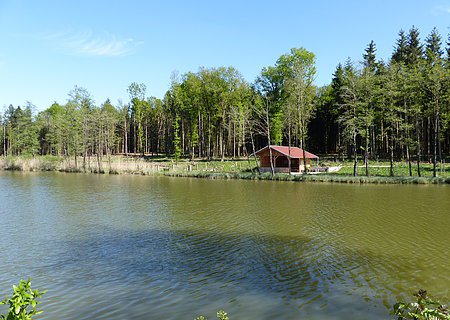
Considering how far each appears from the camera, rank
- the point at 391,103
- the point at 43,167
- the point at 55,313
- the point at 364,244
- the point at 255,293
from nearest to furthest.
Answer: the point at 55,313
the point at 255,293
the point at 364,244
the point at 391,103
the point at 43,167

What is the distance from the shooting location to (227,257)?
38.8 feet

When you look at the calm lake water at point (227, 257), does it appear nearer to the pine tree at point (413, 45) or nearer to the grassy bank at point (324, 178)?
the grassy bank at point (324, 178)

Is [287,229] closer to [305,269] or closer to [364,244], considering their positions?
[364,244]

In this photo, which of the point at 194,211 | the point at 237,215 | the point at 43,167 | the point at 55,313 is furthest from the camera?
the point at 43,167

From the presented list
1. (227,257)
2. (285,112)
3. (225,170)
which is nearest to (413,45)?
(285,112)

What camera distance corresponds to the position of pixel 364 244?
13422 millimetres

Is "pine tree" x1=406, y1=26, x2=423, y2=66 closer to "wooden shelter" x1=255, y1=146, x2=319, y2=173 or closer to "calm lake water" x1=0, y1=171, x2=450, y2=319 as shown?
"wooden shelter" x1=255, y1=146, x2=319, y2=173

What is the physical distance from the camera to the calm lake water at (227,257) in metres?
8.19

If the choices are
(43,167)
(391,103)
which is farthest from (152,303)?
(43,167)

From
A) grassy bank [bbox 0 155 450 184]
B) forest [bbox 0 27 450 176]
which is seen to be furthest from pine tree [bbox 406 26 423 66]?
grassy bank [bbox 0 155 450 184]

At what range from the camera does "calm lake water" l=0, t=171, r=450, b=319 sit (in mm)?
8188

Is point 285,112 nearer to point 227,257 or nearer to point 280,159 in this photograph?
point 280,159

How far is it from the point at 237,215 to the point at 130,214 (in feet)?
20.6

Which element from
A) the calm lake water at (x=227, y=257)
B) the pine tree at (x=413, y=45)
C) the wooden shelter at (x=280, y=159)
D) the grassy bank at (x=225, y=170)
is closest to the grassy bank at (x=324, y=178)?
the grassy bank at (x=225, y=170)
